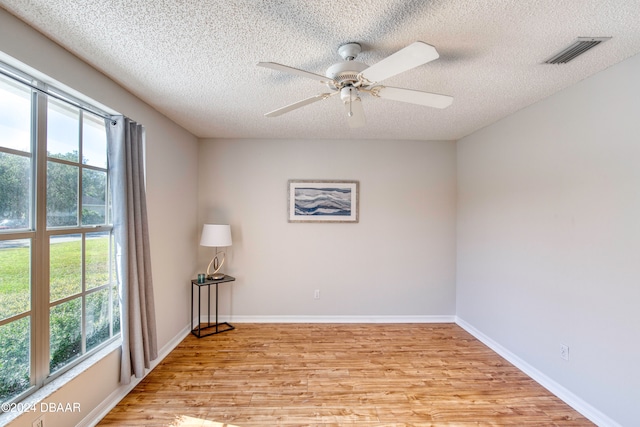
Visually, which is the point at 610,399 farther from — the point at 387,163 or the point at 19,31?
the point at 19,31

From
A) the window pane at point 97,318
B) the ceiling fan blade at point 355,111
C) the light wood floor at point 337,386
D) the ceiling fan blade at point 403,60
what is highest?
the ceiling fan blade at point 403,60

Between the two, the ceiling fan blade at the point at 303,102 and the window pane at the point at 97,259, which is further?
the window pane at the point at 97,259

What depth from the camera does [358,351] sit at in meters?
2.97

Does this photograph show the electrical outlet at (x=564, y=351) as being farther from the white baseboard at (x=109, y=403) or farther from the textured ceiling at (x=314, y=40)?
the white baseboard at (x=109, y=403)

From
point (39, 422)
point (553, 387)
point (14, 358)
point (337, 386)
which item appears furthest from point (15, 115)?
point (553, 387)

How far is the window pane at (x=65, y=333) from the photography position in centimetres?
176

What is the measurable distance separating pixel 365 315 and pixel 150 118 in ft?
11.2

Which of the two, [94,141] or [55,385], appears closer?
[55,385]

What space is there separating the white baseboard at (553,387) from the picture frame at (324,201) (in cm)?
211

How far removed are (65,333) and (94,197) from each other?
97 centimetres

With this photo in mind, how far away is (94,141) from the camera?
2115 millimetres

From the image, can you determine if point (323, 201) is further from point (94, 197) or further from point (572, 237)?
point (572, 237)

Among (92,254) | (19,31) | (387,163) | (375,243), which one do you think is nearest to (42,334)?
(92,254)

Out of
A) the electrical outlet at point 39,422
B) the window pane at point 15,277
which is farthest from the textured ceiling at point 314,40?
the electrical outlet at point 39,422
